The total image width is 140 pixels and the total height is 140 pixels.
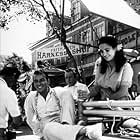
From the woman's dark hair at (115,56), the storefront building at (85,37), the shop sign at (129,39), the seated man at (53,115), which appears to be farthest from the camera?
the shop sign at (129,39)

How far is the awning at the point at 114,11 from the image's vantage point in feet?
8.53

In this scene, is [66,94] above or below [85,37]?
below

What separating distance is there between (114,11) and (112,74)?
29.0 inches

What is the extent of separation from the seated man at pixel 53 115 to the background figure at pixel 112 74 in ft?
1.10

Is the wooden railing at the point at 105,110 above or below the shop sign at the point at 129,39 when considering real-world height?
below

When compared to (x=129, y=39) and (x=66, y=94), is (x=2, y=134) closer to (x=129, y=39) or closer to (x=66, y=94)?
(x=66, y=94)

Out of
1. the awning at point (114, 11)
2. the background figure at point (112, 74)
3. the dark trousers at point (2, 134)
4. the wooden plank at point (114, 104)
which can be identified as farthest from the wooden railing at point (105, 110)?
the awning at point (114, 11)

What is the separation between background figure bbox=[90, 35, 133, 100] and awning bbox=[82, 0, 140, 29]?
0.34m

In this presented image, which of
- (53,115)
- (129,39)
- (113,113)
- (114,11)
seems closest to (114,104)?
(113,113)

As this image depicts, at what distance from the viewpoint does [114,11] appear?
283 cm

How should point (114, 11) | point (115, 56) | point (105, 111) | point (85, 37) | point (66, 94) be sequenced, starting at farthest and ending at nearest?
point (85, 37) < point (114, 11) < point (115, 56) < point (66, 94) < point (105, 111)

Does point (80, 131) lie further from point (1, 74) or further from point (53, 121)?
point (1, 74)

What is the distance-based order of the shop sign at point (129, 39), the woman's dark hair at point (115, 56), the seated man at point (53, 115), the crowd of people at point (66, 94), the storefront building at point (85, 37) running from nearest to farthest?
the seated man at point (53, 115) < the crowd of people at point (66, 94) < the woman's dark hair at point (115, 56) < the storefront building at point (85, 37) < the shop sign at point (129, 39)

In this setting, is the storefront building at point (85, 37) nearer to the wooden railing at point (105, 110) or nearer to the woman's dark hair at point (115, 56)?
the woman's dark hair at point (115, 56)
